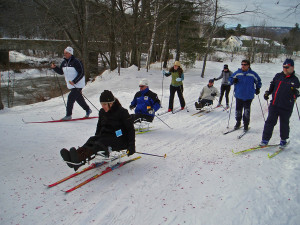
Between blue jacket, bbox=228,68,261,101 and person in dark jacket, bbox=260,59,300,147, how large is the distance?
70 centimetres

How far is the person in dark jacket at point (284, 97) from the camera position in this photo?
4.59 m

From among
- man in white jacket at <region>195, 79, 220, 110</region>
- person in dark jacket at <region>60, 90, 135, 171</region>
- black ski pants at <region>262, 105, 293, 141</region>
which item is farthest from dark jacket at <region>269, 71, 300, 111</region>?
man in white jacket at <region>195, 79, 220, 110</region>

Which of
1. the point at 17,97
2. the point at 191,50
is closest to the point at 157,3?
the point at 191,50

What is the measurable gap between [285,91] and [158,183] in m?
3.21

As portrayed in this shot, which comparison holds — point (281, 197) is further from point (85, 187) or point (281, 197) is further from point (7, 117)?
point (7, 117)

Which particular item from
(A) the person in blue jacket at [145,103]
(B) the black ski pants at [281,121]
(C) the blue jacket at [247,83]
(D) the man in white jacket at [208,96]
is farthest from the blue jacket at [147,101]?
(D) the man in white jacket at [208,96]

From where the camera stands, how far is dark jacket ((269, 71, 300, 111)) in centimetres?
461

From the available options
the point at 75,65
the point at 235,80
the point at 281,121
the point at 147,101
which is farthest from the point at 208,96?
the point at 75,65

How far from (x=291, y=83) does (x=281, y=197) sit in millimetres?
2453

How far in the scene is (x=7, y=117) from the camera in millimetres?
6535

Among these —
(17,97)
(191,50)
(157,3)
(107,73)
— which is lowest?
(17,97)

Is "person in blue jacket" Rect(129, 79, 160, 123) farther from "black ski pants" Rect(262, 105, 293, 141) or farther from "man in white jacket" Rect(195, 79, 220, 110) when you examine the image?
"man in white jacket" Rect(195, 79, 220, 110)

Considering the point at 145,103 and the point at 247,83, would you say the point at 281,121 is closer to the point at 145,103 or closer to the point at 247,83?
the point at 247,83

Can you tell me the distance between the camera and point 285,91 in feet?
15.3
